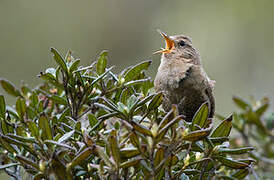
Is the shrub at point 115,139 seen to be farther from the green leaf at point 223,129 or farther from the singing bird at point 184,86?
the singing bird at point 184,86

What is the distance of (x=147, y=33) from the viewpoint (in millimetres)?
7469

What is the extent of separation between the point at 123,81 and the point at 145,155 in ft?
2.32

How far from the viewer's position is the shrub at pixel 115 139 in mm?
1516

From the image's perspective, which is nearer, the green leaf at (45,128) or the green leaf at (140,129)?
the green leaf at (140,129)

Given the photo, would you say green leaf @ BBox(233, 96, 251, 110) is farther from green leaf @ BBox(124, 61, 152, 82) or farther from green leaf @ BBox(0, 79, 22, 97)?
green leaf @ BBox(0, 79, 22, 97)

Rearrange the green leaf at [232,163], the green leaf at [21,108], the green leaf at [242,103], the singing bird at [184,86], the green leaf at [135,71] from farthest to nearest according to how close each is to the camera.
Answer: the green leaf at [242,103] < the singing bird at [184,86] < the green leaf at [135,71] < the green leaf at [21,108] < the green leaf at [232,163]

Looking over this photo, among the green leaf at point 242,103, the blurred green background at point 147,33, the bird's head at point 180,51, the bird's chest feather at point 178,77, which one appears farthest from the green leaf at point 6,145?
the blurred green background at point 147,33

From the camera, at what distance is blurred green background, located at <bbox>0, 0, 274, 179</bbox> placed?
22.7ft

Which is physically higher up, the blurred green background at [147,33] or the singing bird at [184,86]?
the blurred green background at [147,33]

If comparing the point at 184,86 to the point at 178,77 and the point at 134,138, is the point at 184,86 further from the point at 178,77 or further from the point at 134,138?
the point at 134,138

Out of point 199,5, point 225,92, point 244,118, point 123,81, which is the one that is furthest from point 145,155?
point 199,5

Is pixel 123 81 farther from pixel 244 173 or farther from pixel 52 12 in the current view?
pixel 52 12

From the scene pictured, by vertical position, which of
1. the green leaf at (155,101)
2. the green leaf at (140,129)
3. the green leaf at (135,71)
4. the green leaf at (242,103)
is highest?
the green leaf at (135,71)

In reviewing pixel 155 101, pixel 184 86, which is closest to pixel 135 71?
pixel 155 101
